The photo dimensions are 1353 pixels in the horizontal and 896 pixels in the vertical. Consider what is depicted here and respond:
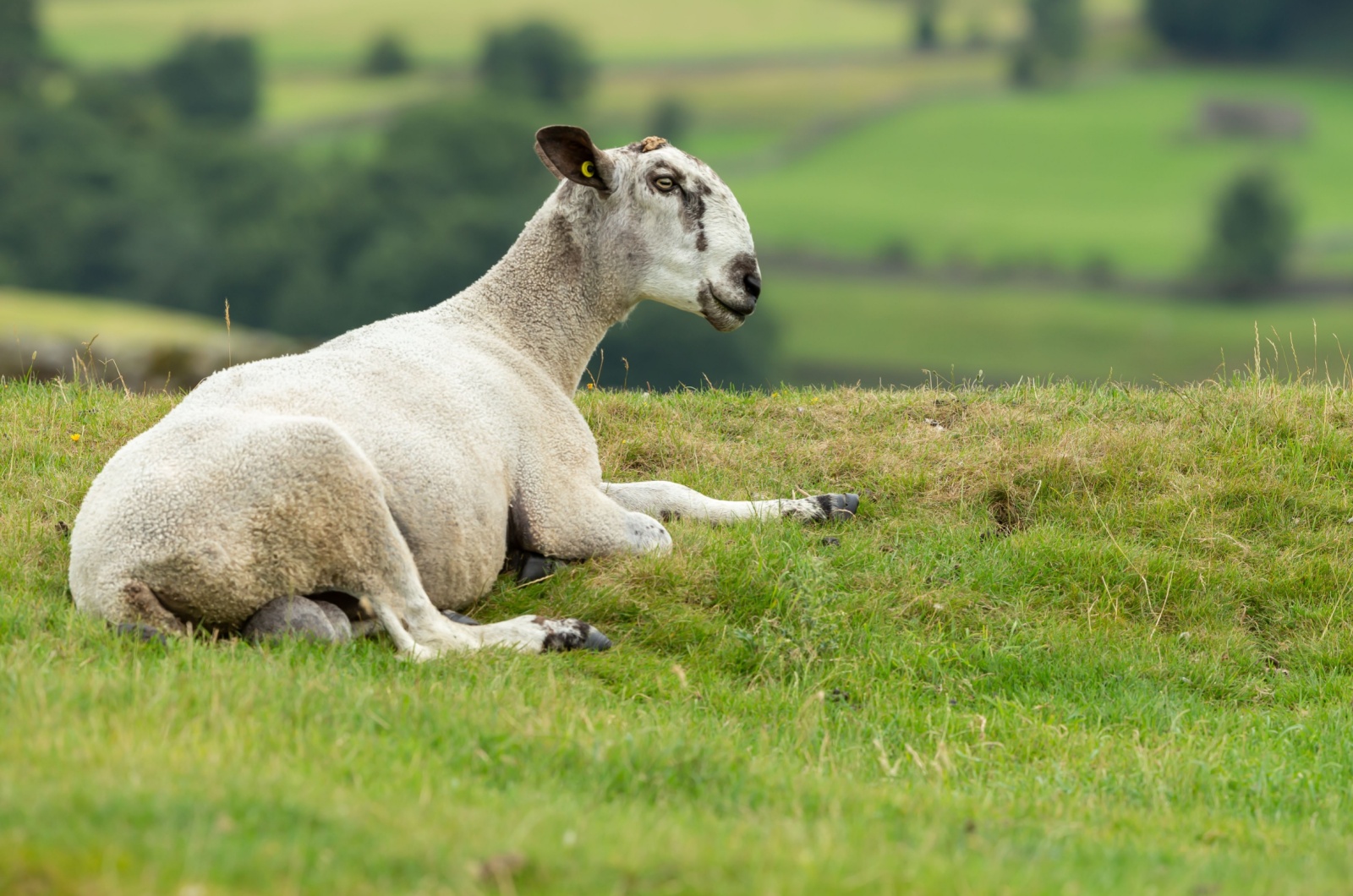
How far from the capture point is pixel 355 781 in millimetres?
4840

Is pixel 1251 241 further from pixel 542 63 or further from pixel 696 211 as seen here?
pixel 696 211

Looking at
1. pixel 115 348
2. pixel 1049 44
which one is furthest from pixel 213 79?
pixel 115 348

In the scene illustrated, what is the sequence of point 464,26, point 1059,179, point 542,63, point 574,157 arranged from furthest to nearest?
point 464,26 → point 542,63 → point 1059,179 → point 574,157

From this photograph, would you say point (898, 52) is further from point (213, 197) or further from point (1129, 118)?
point (213, 197)

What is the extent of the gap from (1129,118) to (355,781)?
473 ft

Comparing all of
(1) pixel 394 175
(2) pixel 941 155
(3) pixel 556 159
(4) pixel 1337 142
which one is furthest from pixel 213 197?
(3) pixel 556 159

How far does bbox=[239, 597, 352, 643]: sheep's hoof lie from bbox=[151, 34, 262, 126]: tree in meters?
158

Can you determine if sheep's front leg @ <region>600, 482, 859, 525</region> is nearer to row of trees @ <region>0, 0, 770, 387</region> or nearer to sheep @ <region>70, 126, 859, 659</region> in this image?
sheep @ <region>70, 126, 859, 659</region>

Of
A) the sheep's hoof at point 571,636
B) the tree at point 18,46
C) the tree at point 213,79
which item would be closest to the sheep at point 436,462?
the sheep's hoof at point 571,636

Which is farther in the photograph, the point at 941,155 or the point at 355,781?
the point at 941,155

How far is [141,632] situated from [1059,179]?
13732 centimetres

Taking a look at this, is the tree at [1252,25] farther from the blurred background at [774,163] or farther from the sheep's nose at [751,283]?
the sheep's nose at [751,283]

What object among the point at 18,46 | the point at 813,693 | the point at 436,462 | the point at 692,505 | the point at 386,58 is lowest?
the point at 18,46

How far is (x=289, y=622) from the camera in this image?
256 inches
